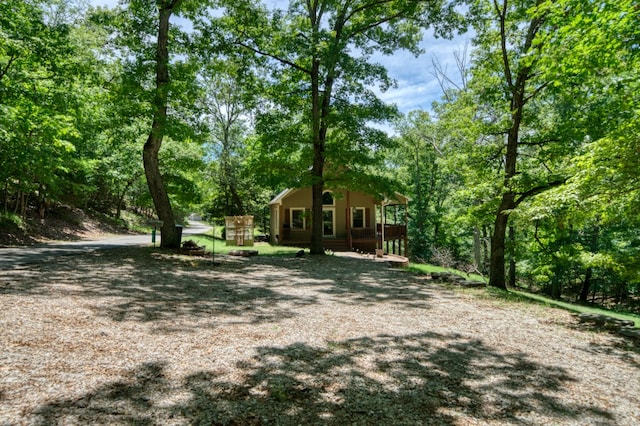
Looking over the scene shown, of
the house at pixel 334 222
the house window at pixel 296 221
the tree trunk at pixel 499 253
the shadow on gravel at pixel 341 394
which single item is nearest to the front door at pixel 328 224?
the house at pixel 334 222

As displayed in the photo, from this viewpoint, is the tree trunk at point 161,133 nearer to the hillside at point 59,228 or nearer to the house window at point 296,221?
the hillside at point 59,228

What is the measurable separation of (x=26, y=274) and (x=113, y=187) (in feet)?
78.5

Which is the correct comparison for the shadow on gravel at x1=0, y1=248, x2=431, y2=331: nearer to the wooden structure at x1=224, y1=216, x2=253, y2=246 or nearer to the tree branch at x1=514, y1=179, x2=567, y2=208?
the tree branch at x1=514, y1=179, x2=567, y2=208

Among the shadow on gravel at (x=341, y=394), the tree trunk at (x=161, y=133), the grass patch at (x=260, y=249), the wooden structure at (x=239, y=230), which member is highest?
the tree trunk at (x=161, y=133)

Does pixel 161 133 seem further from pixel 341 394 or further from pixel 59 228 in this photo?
pixel 59 228

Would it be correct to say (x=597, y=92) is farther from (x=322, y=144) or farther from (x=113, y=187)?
(x=113, y=187)

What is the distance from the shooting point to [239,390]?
3.29 metres

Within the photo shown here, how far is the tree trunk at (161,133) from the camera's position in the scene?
38.5 ft

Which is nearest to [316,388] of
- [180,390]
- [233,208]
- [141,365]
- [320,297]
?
[180,390]

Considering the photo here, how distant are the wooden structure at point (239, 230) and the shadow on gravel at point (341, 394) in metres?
16.0

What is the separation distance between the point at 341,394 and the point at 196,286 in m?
5.50

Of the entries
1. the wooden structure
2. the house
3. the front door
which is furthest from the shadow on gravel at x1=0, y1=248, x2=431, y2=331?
the front door

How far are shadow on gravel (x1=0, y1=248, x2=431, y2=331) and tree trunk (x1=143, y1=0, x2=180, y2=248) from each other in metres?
1.28

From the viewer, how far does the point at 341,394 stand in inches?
132
